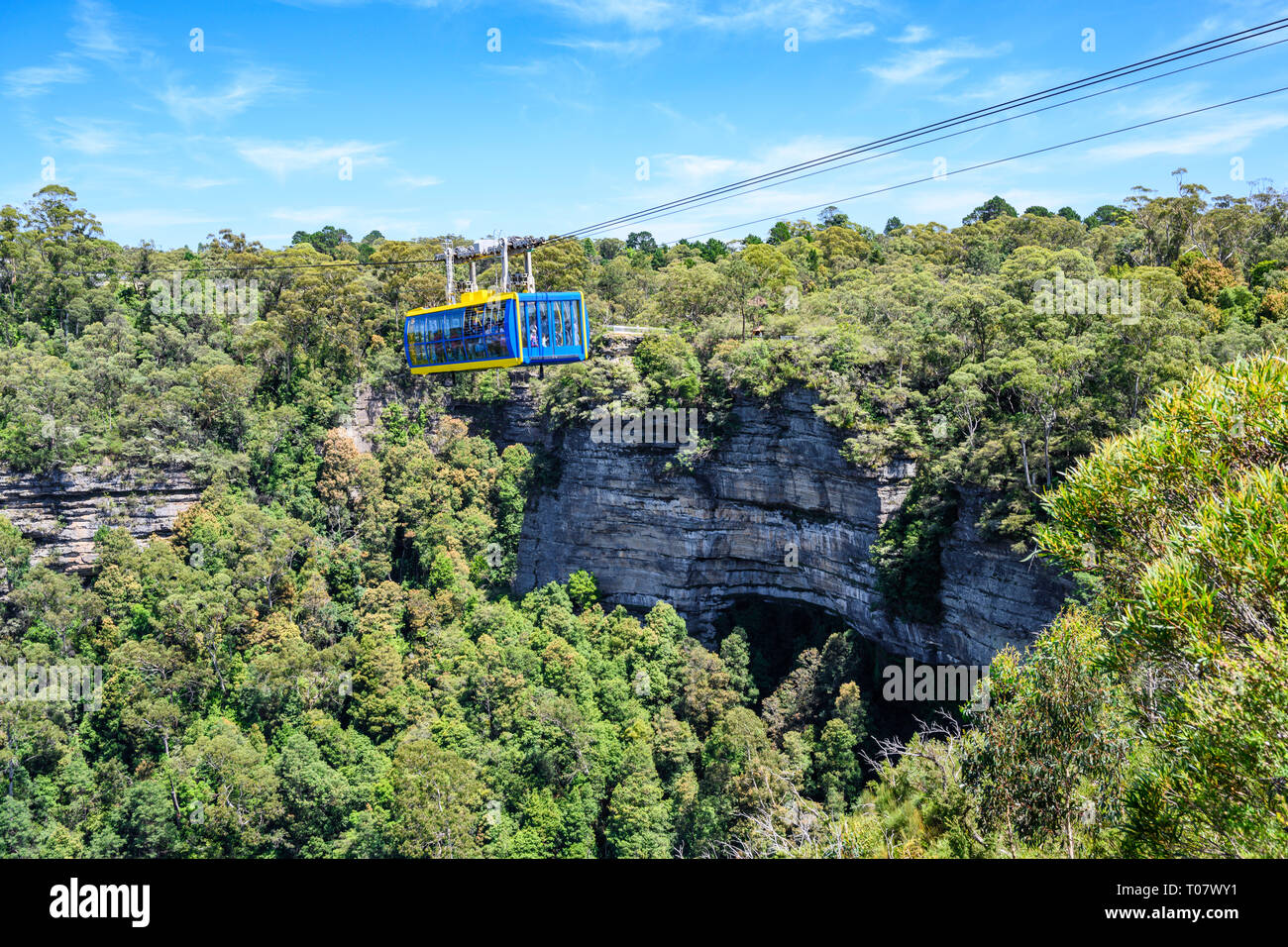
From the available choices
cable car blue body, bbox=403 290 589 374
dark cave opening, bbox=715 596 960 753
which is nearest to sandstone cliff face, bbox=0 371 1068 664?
dark cave opening, bbox=715 596 960 753

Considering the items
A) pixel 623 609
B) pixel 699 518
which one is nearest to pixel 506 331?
pixel 699 518

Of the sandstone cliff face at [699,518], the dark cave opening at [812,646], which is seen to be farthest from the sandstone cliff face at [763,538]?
the dark cave opening at [812,646]

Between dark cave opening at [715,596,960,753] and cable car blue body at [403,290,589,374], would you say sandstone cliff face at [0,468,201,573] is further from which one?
dark cave opening at [715,596,960,753]

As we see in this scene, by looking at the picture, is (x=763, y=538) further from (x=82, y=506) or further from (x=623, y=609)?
(x=82, y=506)

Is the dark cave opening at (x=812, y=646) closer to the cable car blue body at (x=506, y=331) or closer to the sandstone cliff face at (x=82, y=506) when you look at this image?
the cable car blue body at (x=506, y=331)

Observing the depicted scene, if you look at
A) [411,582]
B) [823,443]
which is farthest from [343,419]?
[823,443]

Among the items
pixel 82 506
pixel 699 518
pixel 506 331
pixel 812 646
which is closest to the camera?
pixel 506 331
